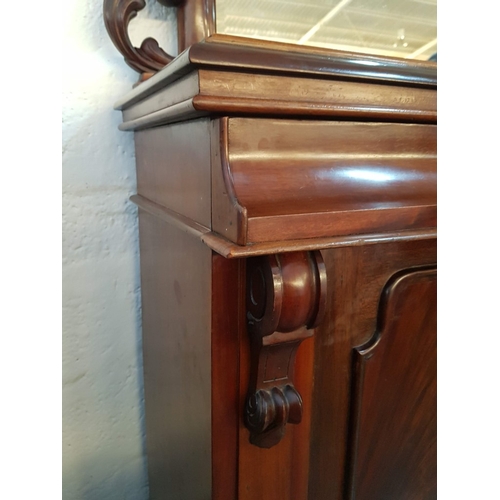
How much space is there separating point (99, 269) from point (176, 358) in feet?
0.92

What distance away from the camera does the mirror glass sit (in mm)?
696

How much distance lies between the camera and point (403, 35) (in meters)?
0.77

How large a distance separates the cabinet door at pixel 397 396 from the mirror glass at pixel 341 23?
0.43 meters

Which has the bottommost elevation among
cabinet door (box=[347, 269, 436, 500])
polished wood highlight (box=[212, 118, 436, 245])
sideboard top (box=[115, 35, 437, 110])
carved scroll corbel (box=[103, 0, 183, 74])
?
cabinet door (box=[347, 269, 436, 500])

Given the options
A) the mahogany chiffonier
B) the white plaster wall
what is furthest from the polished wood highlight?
the white plaster wall

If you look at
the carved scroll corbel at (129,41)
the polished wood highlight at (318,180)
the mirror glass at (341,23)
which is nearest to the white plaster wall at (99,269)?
the carved scroll corbel at (129,41)

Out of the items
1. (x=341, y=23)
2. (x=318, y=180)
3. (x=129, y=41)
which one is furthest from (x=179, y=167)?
(x=341, y=23)

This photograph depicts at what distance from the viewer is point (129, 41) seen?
2.25 ft

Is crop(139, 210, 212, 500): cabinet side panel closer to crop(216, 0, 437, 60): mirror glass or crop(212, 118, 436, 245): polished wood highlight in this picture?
crop(212, 118, 436, 245): polished wood highlight

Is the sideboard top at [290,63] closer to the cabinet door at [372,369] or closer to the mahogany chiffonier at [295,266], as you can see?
the mahogany chiffonier at [295,266]

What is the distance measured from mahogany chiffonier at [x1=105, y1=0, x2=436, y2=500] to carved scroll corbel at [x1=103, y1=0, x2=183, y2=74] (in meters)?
0.13

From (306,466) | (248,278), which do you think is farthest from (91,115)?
(306,466)

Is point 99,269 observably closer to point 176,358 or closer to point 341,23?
point 176,358
